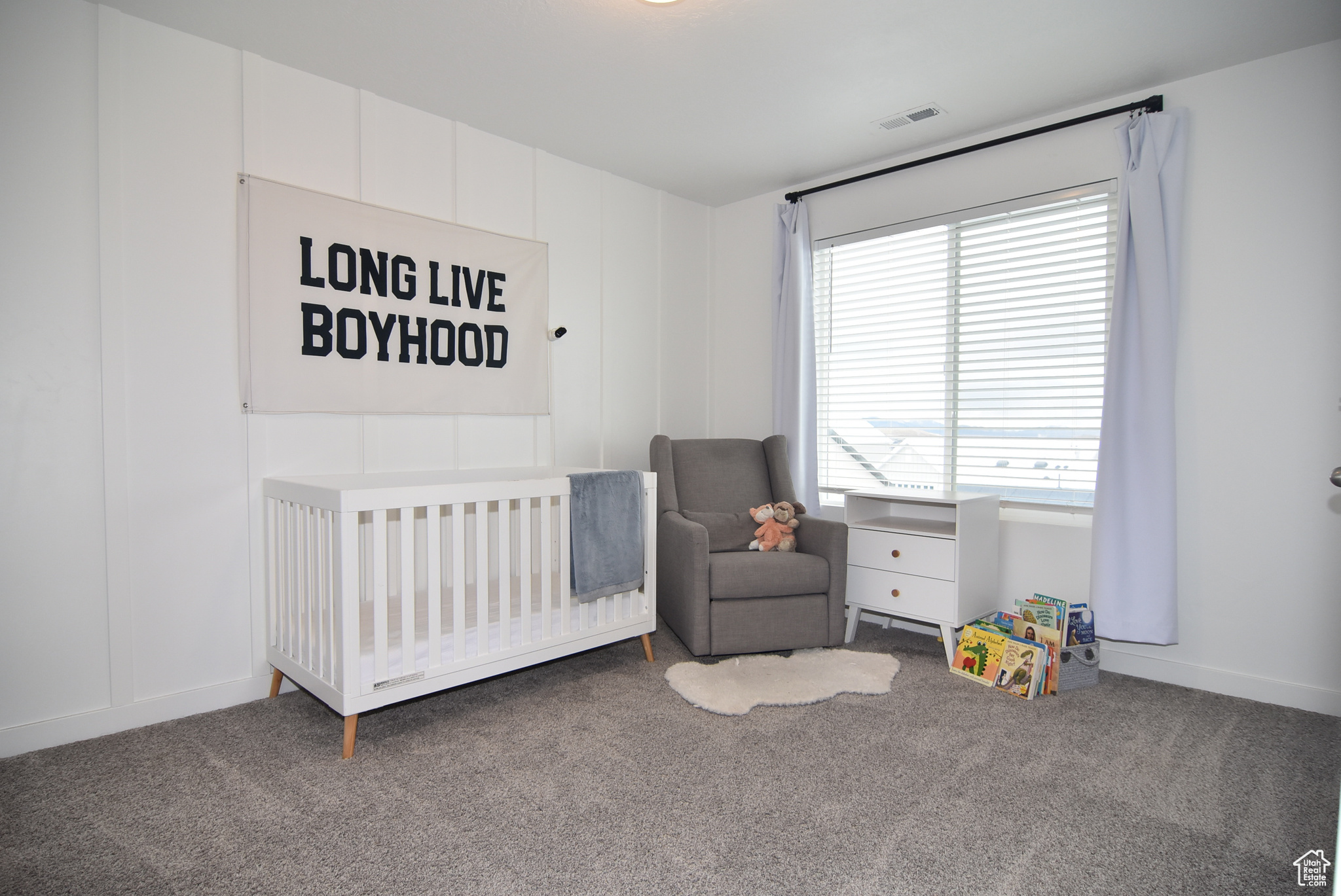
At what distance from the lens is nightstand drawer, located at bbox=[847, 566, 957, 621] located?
2.78m

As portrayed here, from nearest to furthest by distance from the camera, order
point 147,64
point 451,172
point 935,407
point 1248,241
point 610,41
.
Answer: point 147,64
point 610,41
point 1248,241
point 451,172
point 935,407

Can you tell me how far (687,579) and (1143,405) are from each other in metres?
1.88

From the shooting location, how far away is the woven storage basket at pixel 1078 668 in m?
2.54

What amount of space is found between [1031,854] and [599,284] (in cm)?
293

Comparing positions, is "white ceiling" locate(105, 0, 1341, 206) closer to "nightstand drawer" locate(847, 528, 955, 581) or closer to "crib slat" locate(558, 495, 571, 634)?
"crib slat" locate(558, 495, 571, 634)

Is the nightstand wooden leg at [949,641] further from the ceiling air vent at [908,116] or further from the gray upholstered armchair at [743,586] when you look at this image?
the ceiling air vent at [908,116]

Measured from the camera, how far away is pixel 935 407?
3297 millimetres

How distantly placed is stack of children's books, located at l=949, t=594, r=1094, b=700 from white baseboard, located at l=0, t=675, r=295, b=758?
2592 mm

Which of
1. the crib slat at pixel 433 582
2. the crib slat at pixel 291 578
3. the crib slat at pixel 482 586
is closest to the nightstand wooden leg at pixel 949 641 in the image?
the crib slat at pixel 482 586

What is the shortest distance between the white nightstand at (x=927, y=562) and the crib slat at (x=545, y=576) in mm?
1370

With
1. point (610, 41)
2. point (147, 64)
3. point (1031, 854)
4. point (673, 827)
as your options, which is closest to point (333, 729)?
point (673, 827)

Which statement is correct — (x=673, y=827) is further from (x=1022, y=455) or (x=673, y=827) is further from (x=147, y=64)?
(x=147, y=64)

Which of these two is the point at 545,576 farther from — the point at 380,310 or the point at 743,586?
the point at 380,310

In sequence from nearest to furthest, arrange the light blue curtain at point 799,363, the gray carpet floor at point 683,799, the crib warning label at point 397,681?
the gray carpet floor at point 683,799 → the crib warning label at point 397,681 → the light blue curtain at point 799,363
